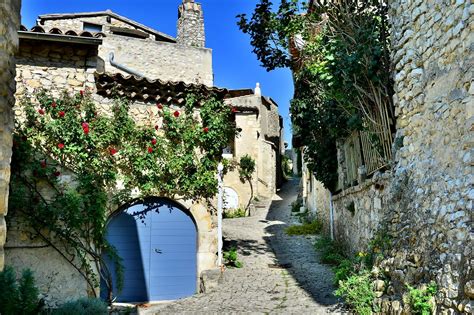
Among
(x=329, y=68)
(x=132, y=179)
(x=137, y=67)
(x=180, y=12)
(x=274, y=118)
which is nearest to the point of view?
(x=329, y=68)

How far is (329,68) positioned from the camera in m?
7.08

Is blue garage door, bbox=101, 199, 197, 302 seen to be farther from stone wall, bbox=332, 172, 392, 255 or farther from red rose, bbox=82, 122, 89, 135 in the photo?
stone wall, bbox=332, 172, 392, 255

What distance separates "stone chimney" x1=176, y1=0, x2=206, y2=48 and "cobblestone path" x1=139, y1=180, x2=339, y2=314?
8225 millimetres

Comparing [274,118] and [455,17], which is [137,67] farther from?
[274,118]

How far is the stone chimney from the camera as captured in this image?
17047 mm

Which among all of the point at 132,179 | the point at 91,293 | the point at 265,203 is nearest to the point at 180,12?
the point at 265,203

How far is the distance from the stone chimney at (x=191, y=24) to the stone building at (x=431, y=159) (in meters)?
11.9

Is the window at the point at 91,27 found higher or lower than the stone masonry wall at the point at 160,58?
higher

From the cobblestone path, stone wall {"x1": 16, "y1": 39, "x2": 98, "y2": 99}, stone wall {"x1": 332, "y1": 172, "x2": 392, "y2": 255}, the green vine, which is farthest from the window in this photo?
stone wall {"x1": 332, "y1": 172, "x2": 392, "y2": 255}

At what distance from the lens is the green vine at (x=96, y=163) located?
7123 millimetres

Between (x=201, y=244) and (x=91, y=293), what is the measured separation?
7.23 feet

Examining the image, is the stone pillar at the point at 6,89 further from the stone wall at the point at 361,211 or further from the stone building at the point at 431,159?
the stone wall at the point at 361,211

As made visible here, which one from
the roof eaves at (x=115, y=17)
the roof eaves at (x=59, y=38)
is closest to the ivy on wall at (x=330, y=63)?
the roof eaves at (x=59, y=38)

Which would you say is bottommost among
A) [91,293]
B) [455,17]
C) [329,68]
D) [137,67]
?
[91,293]
